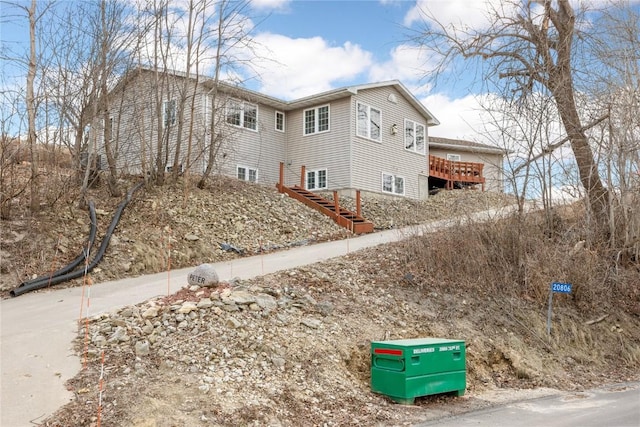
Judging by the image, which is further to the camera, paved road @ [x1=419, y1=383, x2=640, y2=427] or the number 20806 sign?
the number 20806 sign

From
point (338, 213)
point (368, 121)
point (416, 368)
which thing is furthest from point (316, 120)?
point (416, 368)

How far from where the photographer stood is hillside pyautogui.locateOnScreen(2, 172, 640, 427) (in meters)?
6.46

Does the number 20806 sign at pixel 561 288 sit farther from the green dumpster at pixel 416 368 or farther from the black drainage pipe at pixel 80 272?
the black drainage pipe at pixel 80 272

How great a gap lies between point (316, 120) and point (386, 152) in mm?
3723

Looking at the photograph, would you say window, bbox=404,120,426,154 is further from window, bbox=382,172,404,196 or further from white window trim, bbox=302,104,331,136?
white window trim, bbox=302,104,331,136

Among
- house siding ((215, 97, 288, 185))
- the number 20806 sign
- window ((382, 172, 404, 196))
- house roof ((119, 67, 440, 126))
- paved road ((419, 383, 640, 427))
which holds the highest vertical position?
house roof ((119, 67, 440, 126))

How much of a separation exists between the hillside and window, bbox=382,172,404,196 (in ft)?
33.3

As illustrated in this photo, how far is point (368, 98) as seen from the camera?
2547 centimetres

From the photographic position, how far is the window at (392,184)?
2612 cm

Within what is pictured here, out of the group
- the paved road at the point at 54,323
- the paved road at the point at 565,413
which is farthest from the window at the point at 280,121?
the paved road at the point at 565,413

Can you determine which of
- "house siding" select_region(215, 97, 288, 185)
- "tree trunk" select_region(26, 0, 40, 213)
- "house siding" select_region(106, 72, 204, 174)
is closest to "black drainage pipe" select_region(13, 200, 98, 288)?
"tree trunk" select_region(26, 0, 40, 213)

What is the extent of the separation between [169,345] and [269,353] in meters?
1.35

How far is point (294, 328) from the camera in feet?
27.8

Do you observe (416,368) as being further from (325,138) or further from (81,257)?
(325,138)
